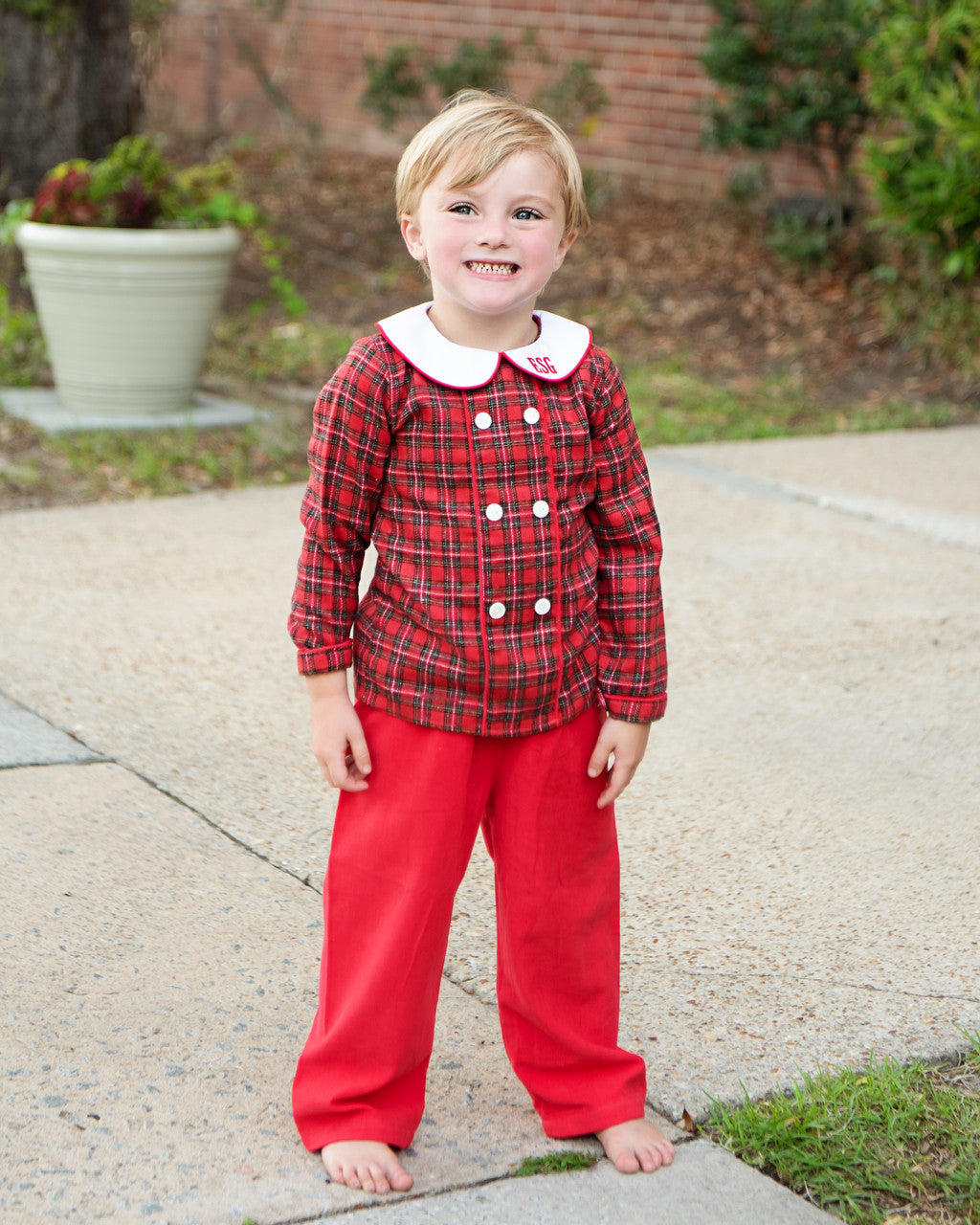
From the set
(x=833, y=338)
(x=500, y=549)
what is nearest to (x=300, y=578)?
(x=500, y=549)

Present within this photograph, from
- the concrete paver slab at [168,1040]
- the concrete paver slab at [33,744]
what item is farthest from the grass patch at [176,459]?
the concrete paver slab at [168,1040]

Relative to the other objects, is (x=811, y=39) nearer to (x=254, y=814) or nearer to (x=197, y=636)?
(x=197, y=636)

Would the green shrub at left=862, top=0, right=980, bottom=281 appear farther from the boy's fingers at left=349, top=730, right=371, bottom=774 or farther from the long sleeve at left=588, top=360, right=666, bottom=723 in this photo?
the boy's fingers at left=349, top=730, right=371, bottom=774

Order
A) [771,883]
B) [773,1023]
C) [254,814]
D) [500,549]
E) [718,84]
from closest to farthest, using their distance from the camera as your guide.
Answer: [500,549] → [773,1023] → [771,883] → [254,814] → [718,84]

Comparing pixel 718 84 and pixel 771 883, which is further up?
pixel 718 84

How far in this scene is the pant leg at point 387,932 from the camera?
6.33 feet

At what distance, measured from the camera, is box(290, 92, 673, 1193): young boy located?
189 cm

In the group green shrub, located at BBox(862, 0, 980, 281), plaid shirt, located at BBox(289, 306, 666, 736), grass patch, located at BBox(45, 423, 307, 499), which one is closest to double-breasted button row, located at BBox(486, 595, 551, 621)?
plaid shirt, located at BBox(289, 306, 666, 736)

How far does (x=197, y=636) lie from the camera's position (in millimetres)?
4047

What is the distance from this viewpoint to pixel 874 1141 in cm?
205

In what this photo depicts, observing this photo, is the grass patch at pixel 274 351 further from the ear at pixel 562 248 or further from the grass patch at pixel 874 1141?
the grass patch at pixel 874 1141

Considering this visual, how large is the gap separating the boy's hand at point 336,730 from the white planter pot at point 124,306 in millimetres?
4398

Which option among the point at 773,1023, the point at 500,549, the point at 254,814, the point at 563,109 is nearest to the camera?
the point at 500,549

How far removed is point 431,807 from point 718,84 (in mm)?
7613
